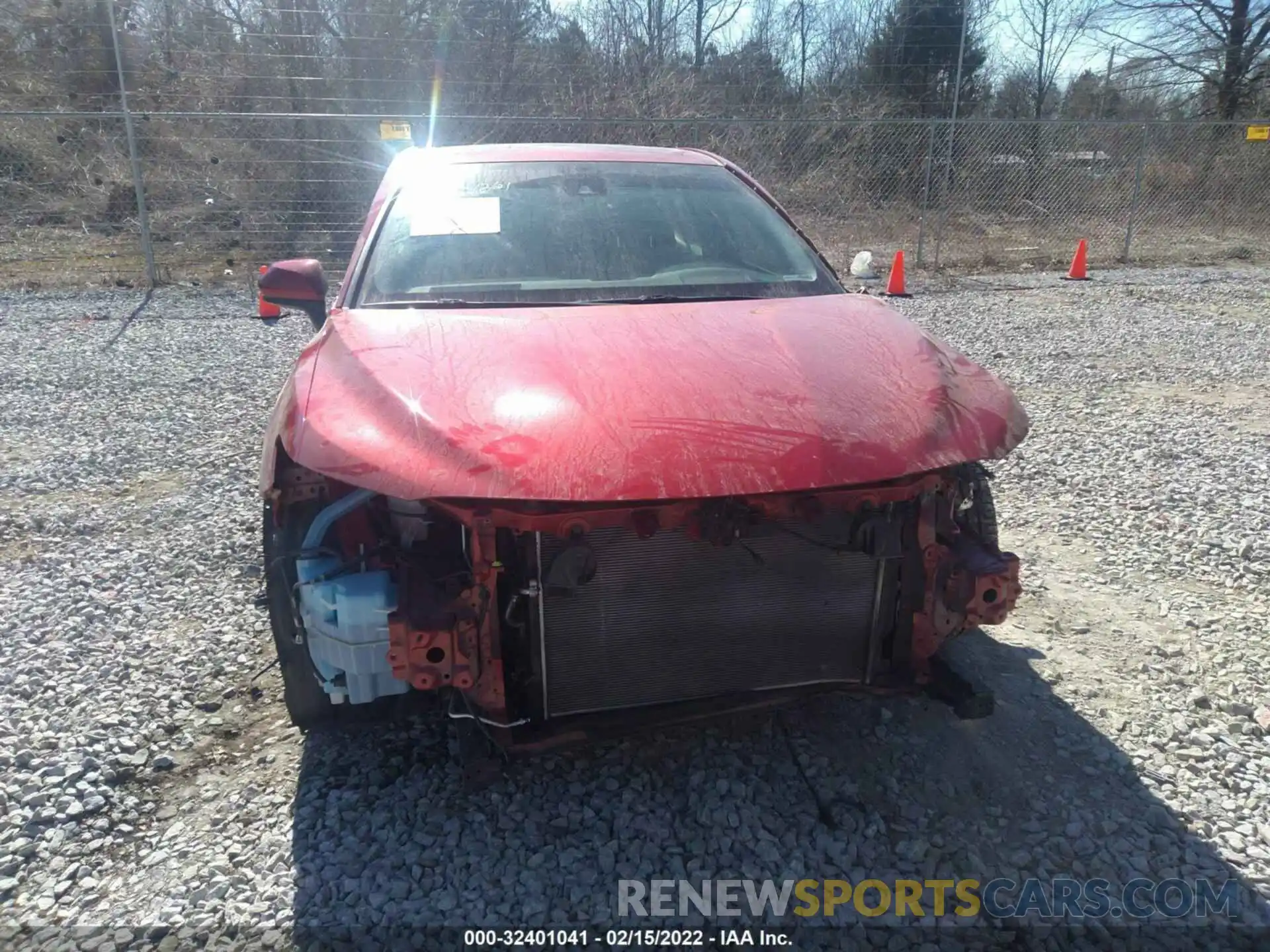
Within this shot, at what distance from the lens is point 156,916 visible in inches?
85.9

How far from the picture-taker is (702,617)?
2.43 metres

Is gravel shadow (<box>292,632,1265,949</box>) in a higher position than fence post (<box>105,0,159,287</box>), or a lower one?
lower

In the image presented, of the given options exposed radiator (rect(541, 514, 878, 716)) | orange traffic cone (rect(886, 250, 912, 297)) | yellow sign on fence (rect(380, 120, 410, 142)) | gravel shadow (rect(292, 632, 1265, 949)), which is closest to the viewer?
gravel shadow (rect(292, 632, 1265, 949))

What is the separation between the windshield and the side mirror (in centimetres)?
38

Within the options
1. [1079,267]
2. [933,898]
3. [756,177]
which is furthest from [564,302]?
[1079,267]

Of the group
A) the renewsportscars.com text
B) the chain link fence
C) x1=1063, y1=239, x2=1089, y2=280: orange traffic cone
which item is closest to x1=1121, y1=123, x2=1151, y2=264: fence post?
the chain link fence

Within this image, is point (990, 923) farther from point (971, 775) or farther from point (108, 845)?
point (108, 845)

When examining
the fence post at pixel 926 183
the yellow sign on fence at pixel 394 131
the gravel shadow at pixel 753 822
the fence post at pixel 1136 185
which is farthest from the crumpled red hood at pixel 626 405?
the fence post at pixel 1136 185

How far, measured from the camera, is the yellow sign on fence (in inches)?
430

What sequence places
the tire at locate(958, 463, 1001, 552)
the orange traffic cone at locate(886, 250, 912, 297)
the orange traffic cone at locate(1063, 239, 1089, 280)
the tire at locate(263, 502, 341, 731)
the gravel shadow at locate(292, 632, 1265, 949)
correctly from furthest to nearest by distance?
1. the orange traffic cone at locate(1063, 239, 1089, 280)
2. the orange traffic cone at locate(886, 250, 912, 297)
3. the tire at locate(958, 463, 1001, 552)
4. the tire at locate(263, 502, 341, 731)
5. the gravel shadow at locate(292, 632, 1265, 949)

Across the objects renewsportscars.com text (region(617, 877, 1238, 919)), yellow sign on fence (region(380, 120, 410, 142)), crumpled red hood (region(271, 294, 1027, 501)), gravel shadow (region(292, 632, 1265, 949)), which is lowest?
renewsportscars.com text (region(617, 877, 1238, 919))

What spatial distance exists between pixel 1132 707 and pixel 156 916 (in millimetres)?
2967

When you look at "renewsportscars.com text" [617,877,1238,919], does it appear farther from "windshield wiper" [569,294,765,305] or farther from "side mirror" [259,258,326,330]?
"side mirror" [259,258,326,330]

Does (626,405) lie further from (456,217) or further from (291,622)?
(456,217)
